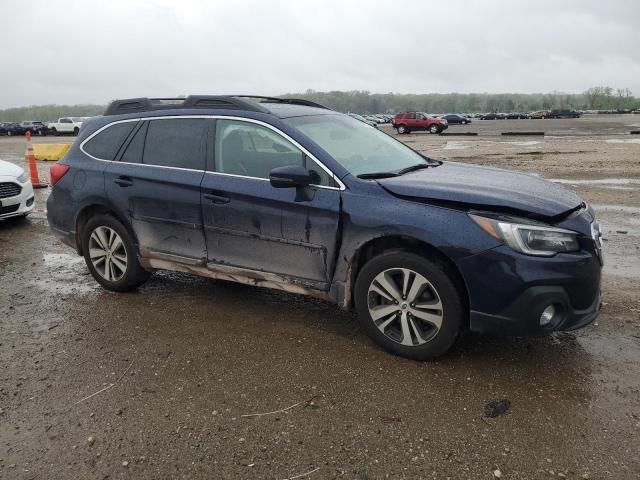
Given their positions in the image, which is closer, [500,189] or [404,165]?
[500,189]

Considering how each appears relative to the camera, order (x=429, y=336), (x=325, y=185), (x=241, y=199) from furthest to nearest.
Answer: (x=241, y=199)
(x=325, y=185)
(x=429, y=336)

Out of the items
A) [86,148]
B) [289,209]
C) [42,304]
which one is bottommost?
[42,304]

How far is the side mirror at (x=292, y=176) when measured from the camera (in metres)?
3.76

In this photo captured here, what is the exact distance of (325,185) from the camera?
12.6ft

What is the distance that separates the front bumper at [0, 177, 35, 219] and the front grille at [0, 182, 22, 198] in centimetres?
4

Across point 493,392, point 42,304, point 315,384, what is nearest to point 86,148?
point 42,304

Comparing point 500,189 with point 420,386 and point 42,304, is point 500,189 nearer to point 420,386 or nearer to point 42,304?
point 420,386

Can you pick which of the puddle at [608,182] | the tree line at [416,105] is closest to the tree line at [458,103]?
the tree line at [416,105]

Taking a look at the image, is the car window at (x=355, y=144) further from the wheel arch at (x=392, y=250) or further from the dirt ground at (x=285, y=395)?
the dirt ground at (x=285, y=395)

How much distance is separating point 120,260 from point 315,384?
2.59m

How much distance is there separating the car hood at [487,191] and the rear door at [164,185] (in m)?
1.64

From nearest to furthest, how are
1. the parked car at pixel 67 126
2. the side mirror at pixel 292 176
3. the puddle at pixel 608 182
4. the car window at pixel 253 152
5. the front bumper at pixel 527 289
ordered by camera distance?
the front bumper at pixel 527 289
the side mirror at pixel 292 176
the car window at pixel 253 152
the puddle at pixel 608 182
the parked car at pixel 67 126

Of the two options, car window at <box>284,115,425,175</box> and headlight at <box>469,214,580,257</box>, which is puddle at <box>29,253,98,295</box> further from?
headlight at <box>469,214,580,257</box>

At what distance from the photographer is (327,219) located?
3.80m
